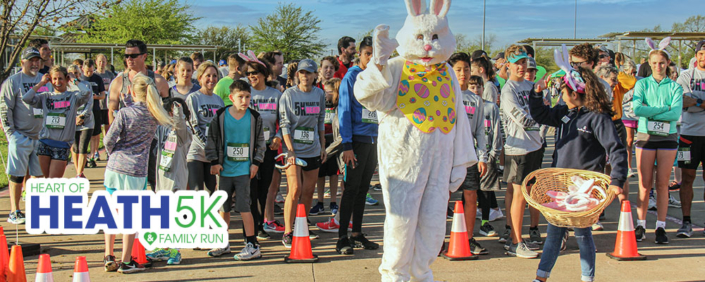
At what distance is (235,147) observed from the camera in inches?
228

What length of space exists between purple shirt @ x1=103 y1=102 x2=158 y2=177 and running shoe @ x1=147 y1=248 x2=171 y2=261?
2.39ft

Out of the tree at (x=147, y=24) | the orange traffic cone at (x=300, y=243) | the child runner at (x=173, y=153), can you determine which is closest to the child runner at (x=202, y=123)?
the child runner at (x=173, y=153)

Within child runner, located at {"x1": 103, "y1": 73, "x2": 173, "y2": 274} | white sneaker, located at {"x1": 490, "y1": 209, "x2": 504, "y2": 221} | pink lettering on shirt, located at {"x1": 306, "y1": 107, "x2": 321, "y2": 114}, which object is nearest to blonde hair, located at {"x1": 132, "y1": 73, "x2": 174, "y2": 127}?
child runner, located at {"x1": 103, "y1": 73, "x2": 173, "y2": 274}

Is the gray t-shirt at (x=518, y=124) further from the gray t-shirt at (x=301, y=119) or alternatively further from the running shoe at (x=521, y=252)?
the gray t-shirt at (x=301, y=119)

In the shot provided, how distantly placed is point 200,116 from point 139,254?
66.0 inches

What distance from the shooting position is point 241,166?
5809 mm

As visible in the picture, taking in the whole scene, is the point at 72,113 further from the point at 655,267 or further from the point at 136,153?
the point at 655,267

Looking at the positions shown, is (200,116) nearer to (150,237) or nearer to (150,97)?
(150,97)

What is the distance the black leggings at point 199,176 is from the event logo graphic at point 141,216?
38cm

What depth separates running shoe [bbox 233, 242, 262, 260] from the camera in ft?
18.5

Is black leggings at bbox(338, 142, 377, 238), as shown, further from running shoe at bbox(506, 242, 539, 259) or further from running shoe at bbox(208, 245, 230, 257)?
running shoe at bbox(506, 242, 539, 259)

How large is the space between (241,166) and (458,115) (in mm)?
2292

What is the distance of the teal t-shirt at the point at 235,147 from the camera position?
579 centimetres

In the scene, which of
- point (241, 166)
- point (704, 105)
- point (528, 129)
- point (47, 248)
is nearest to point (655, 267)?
point (528, 129)
